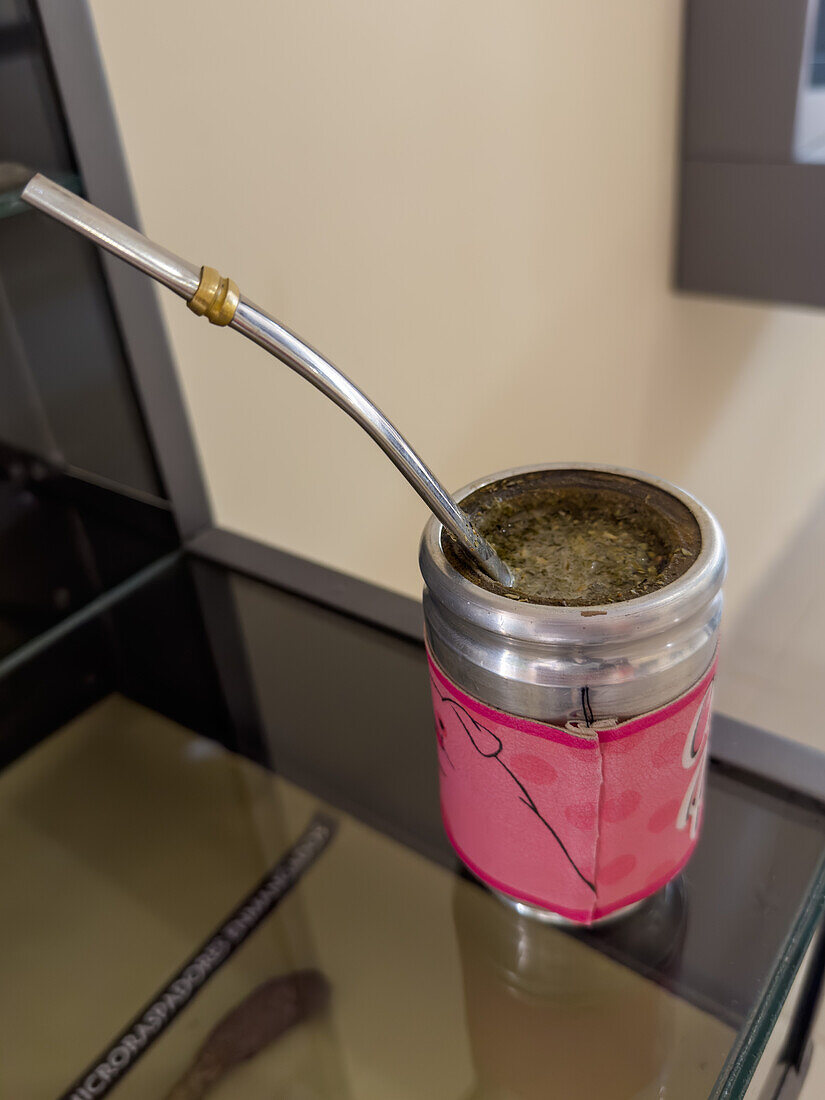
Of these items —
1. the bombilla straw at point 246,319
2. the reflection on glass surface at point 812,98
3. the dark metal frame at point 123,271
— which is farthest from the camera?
the reflection on glass surface at point 812,98

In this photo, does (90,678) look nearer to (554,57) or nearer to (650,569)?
(650,569)

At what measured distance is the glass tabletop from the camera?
0.30 metres

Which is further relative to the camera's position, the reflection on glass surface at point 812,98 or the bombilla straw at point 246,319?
the reflection on glass surface at point 812,98

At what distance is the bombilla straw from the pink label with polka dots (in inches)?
1.9

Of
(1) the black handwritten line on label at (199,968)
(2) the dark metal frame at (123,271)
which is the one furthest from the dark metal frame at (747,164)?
(1) the black handwritten line on label at (199,968)

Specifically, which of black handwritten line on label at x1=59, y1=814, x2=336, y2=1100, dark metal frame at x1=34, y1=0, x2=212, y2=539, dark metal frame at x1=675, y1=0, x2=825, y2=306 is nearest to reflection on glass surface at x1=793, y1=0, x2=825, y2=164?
dark metal frame at x1=675, y1=0, x2=825, y2=306

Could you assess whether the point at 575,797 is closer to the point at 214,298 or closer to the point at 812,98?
the point at 214,298

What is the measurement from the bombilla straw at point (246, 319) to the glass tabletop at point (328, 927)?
145 mm

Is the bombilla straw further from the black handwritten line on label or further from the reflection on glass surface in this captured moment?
the reflection on glass surface

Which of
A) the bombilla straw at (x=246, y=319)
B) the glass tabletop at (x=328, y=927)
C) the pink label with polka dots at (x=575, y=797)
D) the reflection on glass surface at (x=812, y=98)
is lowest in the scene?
the glass tabletop at (x=328, y=927)

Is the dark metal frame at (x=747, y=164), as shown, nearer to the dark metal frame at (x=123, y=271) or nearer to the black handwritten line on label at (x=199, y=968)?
the dark metal frame at (x=123, y=271)

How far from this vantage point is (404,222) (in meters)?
0.51

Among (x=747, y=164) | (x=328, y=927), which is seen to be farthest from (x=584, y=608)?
(x=747, y=164)

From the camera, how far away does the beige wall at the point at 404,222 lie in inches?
16.8
